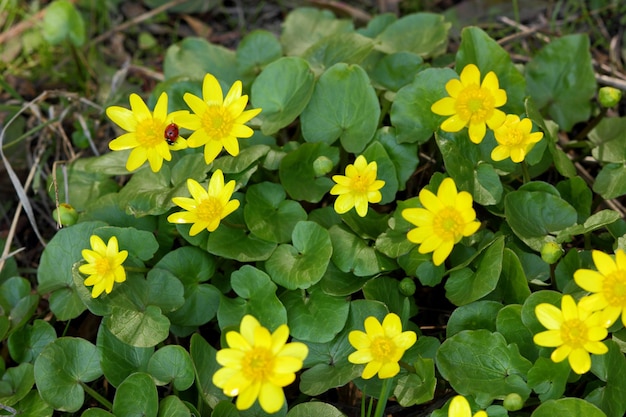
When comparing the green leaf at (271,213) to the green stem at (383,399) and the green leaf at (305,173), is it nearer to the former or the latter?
the green leaf at (305,173)

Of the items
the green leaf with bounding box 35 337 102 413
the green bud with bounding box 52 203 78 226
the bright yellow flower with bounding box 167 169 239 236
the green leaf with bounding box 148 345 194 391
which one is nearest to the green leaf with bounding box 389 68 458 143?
the bright yellow flower with bounding box 167 169 239 236

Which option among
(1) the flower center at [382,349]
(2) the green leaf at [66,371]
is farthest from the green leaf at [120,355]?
(1) the flower center at [382,349]

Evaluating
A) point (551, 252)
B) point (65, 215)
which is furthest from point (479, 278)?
point (65, 215)

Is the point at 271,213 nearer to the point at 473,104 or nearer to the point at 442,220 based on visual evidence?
the point at 442,220

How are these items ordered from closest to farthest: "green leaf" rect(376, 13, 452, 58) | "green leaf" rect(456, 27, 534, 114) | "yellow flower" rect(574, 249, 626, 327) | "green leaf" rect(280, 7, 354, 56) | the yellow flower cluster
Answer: "yellow flower" rect(574, 249, 626, 327) < the yellow flower cluster < "green leaf" rect(456, 27, 534, 114) < "green leaf" rect(376, 13, 452, 58) < "green leaf" rect(280, 7, 354, 56)

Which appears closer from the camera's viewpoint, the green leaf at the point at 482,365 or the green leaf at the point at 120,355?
the green leaf at the point at 482,365

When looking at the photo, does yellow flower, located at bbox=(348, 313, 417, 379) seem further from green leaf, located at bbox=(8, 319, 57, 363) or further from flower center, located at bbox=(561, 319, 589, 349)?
green leaf, located at bbox=(8, 319, 57, 363)

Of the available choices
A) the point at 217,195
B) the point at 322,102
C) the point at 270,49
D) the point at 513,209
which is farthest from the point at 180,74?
the point at 513,209
